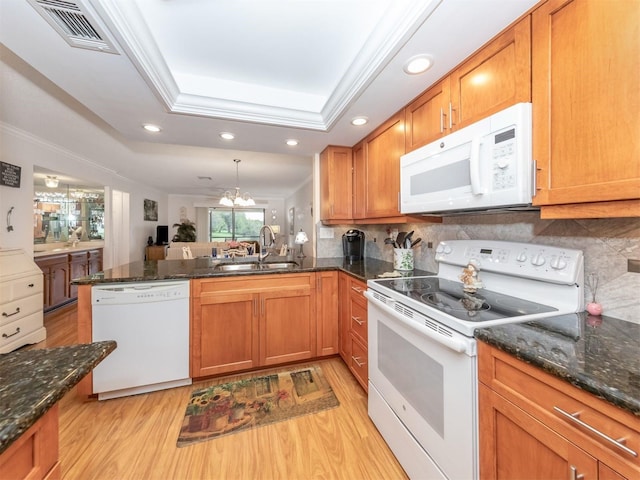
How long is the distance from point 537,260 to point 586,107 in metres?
0.62

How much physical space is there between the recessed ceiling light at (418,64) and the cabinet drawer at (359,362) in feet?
5.72

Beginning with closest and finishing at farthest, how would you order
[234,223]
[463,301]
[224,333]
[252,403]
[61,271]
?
[463,301]
[252,403]
[224,333]
[61,271]
[234,223]

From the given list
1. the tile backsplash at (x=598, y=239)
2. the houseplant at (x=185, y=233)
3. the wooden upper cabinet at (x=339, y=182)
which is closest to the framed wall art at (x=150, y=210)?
the houseplant at (x=185, y=233)

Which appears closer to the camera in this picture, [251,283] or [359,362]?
[359,362]

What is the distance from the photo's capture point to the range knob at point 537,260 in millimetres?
1157

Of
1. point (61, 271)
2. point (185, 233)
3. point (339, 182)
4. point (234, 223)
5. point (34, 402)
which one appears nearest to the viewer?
point (34, 402)

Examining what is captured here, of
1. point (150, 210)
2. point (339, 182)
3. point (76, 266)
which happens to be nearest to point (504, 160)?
point (339, 182)

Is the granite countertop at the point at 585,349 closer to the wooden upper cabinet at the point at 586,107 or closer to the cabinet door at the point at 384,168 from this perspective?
the wooden upper cabinet at the point at 586,107

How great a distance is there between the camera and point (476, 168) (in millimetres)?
1133

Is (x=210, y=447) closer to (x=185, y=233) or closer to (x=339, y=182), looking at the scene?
(x=339, y=182)

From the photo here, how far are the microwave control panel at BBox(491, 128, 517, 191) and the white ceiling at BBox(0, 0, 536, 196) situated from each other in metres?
0.49

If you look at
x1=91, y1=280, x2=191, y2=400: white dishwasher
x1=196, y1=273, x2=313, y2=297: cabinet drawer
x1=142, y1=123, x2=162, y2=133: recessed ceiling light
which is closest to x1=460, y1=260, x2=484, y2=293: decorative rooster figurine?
x1=196, y1=273, x2=313, y2=297: cabinet drawer

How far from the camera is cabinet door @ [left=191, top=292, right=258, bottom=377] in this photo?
2.00 metres

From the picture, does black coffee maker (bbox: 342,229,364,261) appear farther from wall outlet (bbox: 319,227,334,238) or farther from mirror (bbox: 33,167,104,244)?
mirror (bbox: 33,167,104,244)
